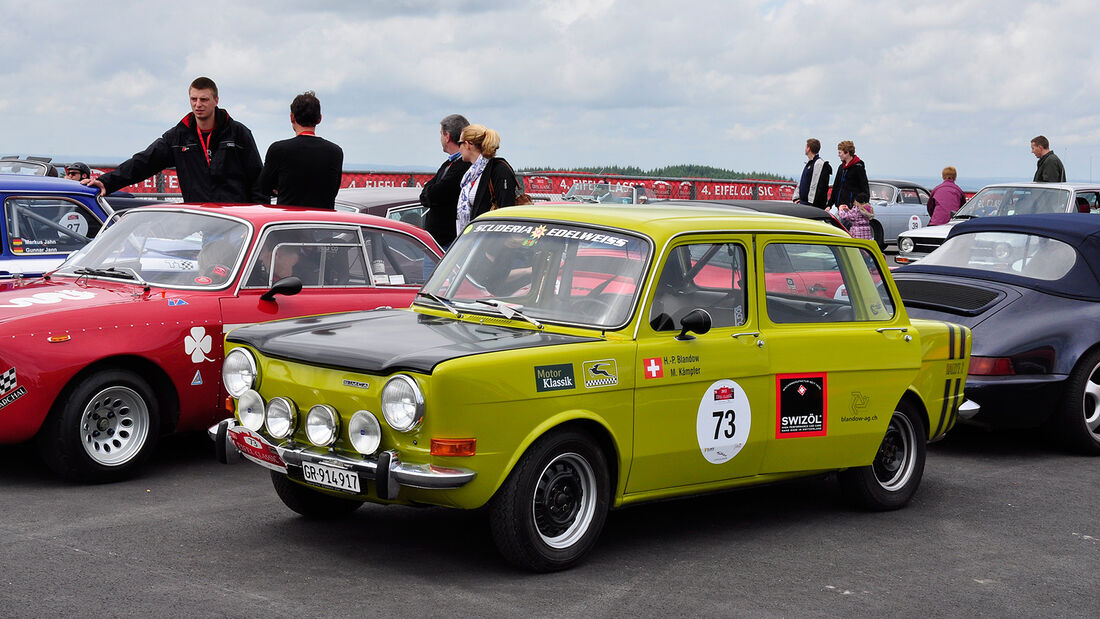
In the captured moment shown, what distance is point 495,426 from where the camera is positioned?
5.23m

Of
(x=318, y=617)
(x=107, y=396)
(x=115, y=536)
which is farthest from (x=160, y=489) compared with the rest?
(x=318, y=617)

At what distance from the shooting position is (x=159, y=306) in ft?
24.1

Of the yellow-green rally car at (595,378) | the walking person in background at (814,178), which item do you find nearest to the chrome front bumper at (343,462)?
the yellow-green rally car at (595,378)

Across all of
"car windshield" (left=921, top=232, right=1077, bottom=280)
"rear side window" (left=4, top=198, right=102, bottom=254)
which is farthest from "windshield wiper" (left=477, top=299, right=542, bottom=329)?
"rear side window" (left=4, top=198, right=102, bottom=254)

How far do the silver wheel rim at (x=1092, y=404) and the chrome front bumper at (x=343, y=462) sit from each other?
532 centimetres

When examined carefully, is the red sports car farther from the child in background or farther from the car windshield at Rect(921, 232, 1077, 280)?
the child in background

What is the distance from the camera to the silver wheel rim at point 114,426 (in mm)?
7004

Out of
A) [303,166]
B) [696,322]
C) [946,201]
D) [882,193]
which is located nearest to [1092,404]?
[696,322]

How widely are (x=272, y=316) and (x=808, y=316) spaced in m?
3.23

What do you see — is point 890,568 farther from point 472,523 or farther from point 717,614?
point 472,523

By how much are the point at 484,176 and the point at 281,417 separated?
13.3 feet

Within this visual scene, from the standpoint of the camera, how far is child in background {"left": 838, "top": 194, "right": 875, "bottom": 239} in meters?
16.6

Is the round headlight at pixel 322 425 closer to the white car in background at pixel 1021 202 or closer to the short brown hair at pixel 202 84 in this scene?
the short brown hair at pixel 202 84

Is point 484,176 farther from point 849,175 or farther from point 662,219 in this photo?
point 849,175
